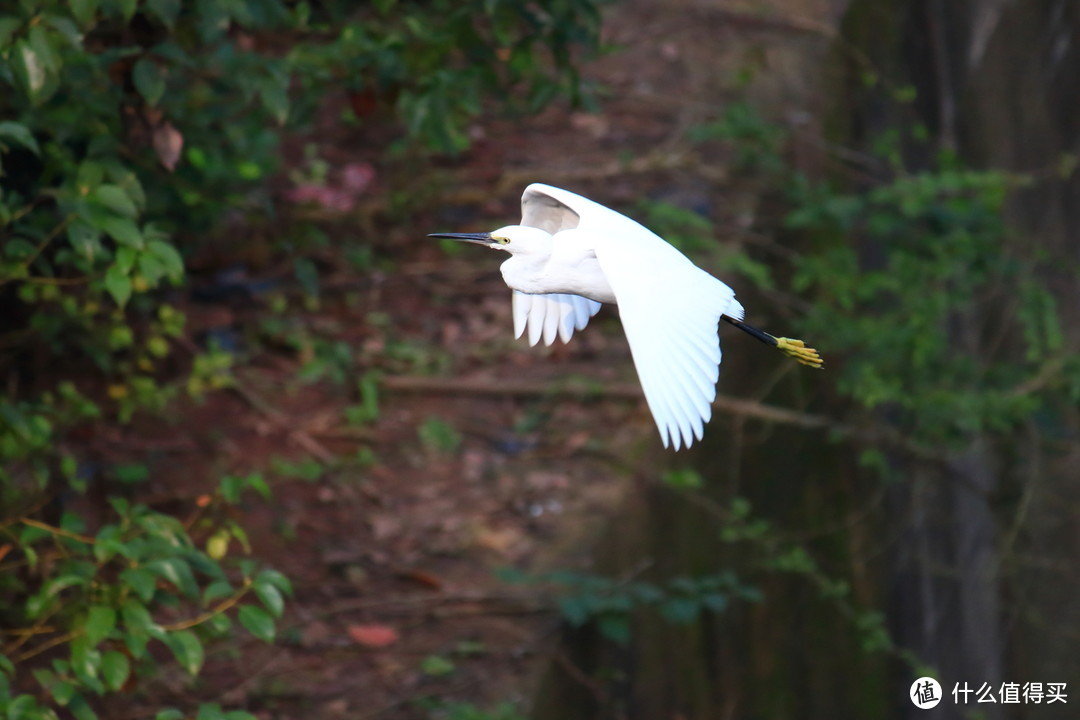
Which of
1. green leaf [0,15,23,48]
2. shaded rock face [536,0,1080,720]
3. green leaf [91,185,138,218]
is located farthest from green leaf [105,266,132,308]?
shaded rock face [536,0,1080,720]

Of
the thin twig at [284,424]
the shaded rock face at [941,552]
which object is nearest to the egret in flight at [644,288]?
the shaded rock face at [941,552]

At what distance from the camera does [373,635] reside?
4.14m

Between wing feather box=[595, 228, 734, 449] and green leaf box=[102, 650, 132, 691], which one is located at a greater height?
wing feather box=[595, 228, 734, 449]

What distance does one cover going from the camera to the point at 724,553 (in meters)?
4.42

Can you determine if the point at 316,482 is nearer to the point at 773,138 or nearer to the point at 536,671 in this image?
the point at 536,671

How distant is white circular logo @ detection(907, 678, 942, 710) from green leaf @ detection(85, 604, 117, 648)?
9.73 ft

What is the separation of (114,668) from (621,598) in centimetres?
175

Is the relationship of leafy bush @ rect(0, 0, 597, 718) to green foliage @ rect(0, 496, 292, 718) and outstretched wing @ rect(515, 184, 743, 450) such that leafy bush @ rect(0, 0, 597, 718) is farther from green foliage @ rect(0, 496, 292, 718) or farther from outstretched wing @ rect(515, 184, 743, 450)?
outstretched wing @ rect(515, 184, 743, 450)

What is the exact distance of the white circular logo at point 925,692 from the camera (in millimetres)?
4484

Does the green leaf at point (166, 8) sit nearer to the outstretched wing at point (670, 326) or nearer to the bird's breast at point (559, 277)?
the bird's breast at point (559, 277)

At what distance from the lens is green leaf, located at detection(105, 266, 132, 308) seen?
264 cm

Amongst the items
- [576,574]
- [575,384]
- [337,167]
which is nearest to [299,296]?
[337,167]

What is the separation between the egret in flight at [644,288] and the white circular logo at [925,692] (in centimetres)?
232

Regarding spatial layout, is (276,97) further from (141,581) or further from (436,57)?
(141,581)
